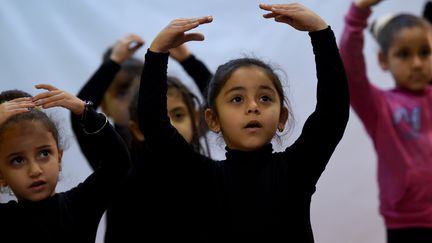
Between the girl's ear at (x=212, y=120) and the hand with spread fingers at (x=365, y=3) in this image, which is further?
the hand with spread fingers at (x=365, y=3)

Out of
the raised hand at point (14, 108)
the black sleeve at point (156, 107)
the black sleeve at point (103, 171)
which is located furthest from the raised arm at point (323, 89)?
the raised hand at point (14, 108)

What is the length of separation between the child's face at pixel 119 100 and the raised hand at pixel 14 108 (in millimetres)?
746

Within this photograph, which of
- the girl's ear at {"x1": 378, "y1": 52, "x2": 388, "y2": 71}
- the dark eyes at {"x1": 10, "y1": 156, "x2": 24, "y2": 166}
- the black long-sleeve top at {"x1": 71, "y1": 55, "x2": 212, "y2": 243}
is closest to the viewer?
the dark eyes at {"x1": 10, "y1": 156, "x2": 24, "y2": 166}

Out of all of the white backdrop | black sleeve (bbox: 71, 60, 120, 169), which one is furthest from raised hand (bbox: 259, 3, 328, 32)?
the white backdrop

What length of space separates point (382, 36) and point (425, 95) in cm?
23

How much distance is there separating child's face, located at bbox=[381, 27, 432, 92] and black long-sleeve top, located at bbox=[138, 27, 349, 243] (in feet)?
2.14

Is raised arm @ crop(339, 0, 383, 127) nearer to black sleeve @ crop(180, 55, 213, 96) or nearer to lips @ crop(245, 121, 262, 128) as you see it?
black sleeve @ crop(180, 55, 213, 96)

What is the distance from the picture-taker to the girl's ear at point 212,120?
1327mm

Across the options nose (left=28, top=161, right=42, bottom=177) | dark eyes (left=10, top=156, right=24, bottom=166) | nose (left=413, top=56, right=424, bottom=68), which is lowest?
nose (left=28, top=161, right=42, bottom=177)

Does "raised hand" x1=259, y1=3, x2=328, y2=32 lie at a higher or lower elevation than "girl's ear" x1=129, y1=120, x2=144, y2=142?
higher

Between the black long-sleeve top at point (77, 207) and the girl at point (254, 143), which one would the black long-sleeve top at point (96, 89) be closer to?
the black long-sleeve top at point (77, 207)

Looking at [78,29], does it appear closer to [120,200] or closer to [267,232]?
[120,200]

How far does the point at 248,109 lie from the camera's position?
123 cm

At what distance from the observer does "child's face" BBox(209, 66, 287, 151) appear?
4.06 feet
